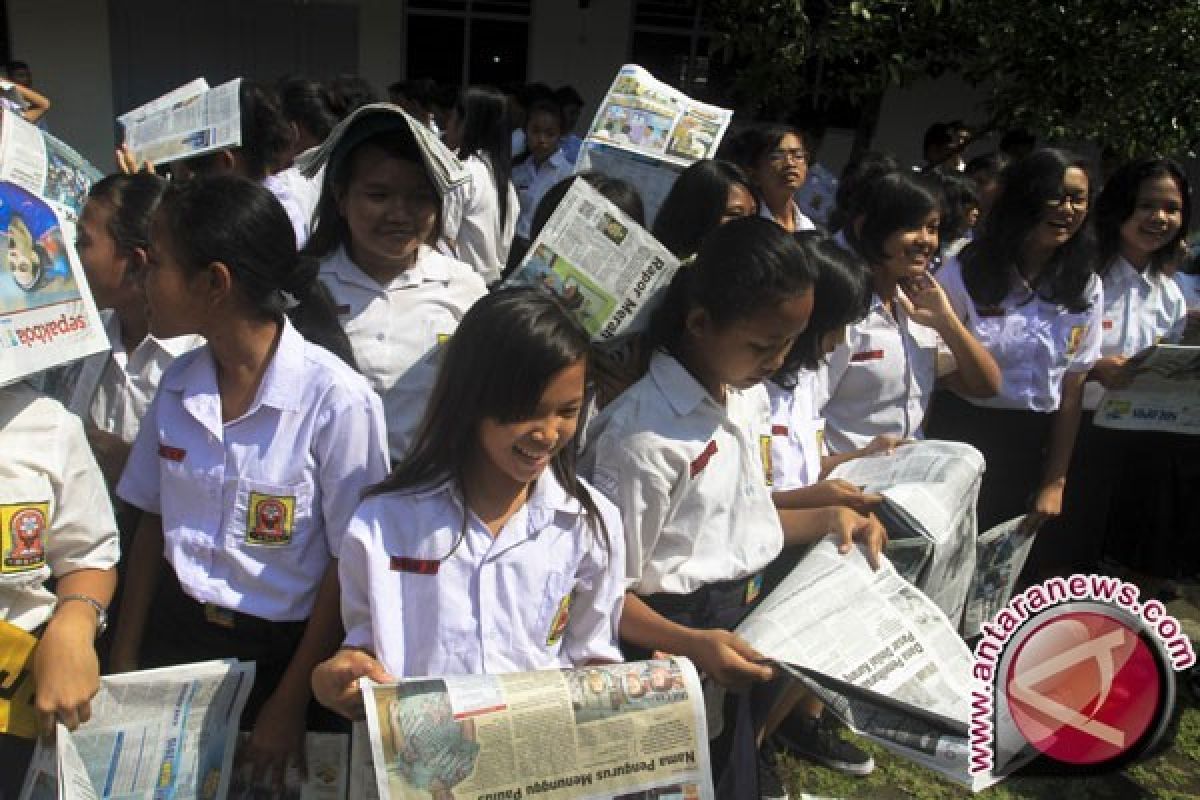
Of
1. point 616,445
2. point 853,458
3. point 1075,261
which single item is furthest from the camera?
point 1075,261

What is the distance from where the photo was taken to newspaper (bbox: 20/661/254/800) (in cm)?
146

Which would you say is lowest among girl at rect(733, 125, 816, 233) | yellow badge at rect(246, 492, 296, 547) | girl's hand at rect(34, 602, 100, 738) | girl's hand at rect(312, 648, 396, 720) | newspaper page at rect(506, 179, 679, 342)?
girl's hand at rect(34, 602, 100, 738)

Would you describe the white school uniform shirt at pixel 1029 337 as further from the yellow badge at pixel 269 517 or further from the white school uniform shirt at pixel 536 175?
the white school uniform shirt at pixel 536 175

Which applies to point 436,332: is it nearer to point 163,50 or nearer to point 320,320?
point 320,320

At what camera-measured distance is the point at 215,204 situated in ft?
5.20

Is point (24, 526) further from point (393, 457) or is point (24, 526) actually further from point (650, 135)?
point (650, 135)

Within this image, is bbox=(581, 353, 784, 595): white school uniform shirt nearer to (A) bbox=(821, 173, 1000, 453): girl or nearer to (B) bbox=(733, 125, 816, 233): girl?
(A) bbox=(821, 173, 1000, 453): girl

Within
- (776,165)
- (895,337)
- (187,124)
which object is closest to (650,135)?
(776,165)

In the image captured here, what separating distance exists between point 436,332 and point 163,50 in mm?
7854

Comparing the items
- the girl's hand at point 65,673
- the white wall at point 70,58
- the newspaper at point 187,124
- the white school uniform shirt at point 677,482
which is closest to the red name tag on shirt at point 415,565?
the white school uniform shirt at point 677,482

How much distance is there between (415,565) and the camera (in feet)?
4.78

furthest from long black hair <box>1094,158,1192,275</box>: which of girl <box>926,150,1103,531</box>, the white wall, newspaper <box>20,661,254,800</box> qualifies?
the white wall

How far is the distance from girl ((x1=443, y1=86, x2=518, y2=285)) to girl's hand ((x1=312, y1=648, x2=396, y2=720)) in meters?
2.23

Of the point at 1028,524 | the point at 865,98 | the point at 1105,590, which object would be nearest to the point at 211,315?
the point at 1105,590
